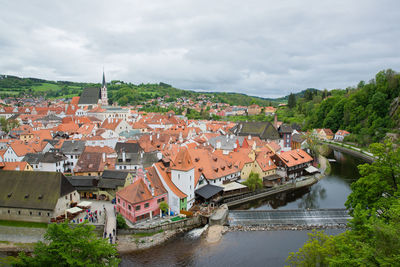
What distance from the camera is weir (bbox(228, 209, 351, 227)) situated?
109ft

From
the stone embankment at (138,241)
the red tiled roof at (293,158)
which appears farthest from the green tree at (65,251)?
the red tiled roof at (293,158)

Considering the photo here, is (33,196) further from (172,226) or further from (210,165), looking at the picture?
(210,165)

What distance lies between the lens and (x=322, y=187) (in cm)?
4778

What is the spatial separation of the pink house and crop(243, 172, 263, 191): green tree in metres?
14.5

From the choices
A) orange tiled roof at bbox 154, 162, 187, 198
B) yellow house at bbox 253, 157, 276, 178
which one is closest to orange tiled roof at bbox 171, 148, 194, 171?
orange tiled roof at bbox 154, 162, 187, 198

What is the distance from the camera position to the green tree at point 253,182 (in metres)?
42.6

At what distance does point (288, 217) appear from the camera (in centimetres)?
3447

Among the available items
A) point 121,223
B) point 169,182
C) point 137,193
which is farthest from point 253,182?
point 121,223

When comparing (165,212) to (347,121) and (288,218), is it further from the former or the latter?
(347,121)

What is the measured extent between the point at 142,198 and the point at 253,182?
744 inches

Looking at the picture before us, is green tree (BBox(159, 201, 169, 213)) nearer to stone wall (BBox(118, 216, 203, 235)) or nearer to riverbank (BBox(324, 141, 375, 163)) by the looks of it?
stone wall (BBox(118, 216, 203, 235))

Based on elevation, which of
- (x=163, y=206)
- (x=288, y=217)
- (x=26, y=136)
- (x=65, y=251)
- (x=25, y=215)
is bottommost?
(x=288, y=217)

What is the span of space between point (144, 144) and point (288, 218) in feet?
116

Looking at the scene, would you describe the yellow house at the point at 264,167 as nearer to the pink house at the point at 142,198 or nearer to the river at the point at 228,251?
the river at the point at 228,251
